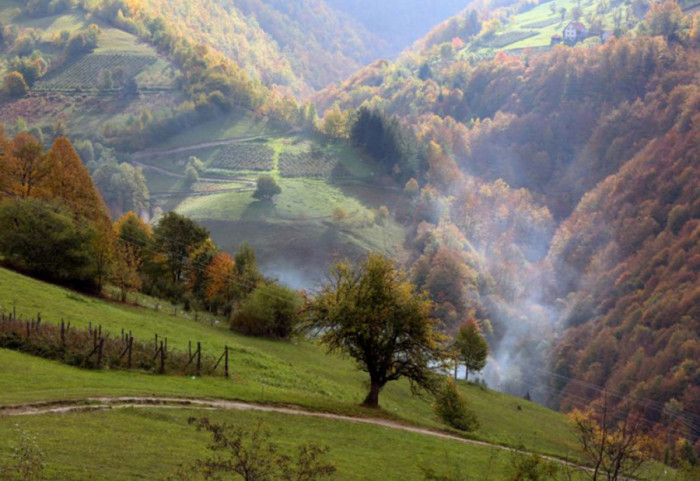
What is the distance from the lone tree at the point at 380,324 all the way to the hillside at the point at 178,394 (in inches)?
115

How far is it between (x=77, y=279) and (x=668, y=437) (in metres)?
76.9

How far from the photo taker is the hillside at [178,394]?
80.0 ft

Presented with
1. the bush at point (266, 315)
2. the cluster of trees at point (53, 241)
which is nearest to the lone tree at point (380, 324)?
the cluster of trees at point (53, 241)

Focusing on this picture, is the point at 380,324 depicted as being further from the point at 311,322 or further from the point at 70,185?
the point at 70,185

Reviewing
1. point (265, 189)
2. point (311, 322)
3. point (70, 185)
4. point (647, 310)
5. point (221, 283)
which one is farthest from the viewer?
point (265, 189)

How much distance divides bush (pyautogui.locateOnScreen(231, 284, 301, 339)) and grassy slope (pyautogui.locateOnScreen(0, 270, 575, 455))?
207 cm

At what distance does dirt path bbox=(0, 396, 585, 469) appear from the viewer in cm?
2683

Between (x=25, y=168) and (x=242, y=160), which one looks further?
(x=242, y=160)

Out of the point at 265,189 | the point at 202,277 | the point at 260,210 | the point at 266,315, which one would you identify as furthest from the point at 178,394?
the point at 265,189

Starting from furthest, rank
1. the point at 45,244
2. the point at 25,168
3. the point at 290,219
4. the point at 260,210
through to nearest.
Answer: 1. the point at 290,219
2. the point at 260,210
3. the point at 25,168
4. the point at 45,244

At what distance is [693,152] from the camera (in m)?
196

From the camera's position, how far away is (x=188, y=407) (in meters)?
32.5

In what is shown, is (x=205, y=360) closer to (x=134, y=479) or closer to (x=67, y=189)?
(x=134, y=479)

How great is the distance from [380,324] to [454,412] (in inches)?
576
